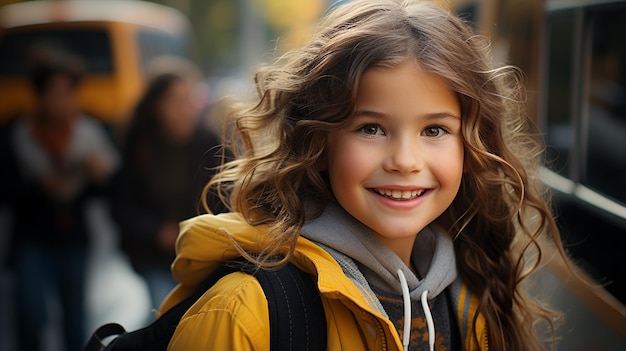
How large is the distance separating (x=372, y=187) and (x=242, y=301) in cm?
39

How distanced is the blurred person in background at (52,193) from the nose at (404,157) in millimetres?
3314

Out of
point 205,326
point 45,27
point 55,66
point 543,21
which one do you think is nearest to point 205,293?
point 205,326

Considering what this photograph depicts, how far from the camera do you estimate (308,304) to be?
175 cm

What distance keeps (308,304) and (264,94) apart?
561 mm

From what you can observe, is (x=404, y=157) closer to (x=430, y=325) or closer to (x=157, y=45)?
(x=430, y=325)

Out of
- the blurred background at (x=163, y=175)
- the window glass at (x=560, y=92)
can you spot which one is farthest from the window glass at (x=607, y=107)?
the window glass at (x=560, y=92)

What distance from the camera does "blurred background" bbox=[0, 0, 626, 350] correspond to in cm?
268

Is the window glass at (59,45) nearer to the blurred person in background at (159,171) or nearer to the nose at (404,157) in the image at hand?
the blurred person in background at (159,171)

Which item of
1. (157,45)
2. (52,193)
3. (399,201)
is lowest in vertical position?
(52,193)

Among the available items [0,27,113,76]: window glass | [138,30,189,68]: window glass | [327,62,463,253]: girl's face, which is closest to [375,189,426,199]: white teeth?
[327,62,463,253]: girl's face

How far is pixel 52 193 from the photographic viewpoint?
4688 millimetres

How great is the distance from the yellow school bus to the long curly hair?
5827mm

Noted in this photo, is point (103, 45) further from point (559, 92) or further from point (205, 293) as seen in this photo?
point (205, 293)

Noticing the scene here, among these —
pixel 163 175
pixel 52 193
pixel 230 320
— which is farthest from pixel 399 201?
pixel 52 193
